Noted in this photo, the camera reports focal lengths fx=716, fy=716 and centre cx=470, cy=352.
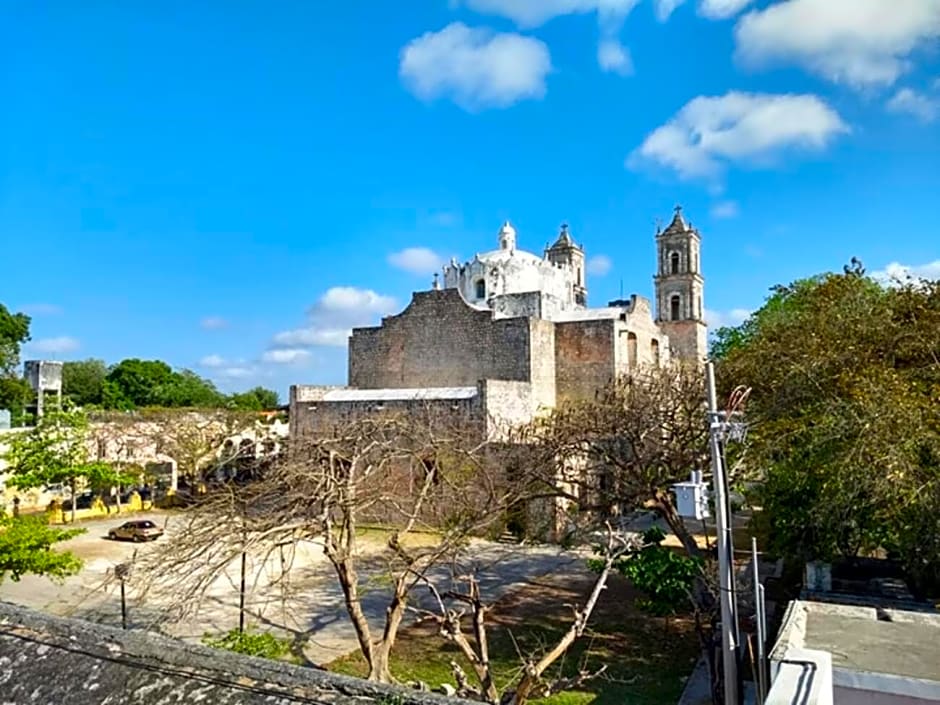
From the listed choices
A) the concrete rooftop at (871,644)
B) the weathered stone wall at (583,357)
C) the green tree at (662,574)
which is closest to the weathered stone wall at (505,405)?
the weathered stone wall at (583,357)

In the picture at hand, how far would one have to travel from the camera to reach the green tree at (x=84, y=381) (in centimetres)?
5634

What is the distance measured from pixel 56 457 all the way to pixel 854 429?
907 inches

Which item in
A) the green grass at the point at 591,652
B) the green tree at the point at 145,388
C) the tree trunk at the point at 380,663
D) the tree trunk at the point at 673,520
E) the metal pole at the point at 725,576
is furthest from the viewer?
the green tree at the point at 145,388

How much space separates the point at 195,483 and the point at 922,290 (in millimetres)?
25180

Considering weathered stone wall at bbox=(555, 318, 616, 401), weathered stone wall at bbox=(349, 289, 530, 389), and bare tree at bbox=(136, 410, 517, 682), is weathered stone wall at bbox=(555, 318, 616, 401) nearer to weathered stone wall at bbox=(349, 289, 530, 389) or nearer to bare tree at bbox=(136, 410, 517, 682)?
weathered stone wall at bbox=(349, 289, 530, 389)

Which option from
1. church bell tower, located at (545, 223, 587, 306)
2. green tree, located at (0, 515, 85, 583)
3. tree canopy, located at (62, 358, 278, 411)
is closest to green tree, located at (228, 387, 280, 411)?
tree canopy, located at (62, 358, 278, 411)

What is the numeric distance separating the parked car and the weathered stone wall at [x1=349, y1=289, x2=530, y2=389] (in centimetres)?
993

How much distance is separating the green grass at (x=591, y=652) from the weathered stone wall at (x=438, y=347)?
12.3m

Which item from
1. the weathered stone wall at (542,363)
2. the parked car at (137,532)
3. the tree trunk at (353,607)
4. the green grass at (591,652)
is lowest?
the green grass at (591,652)

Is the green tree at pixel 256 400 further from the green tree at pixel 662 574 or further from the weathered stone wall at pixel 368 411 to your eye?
the green tree at pixel 662 574

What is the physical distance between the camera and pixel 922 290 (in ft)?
40.9

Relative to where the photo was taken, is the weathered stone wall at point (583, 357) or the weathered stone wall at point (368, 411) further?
the weathered stone wall at point (583, 357)

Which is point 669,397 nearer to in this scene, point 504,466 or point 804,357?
point 804,357

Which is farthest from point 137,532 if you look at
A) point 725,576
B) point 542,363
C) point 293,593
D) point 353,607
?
point 725,576
